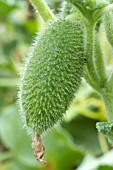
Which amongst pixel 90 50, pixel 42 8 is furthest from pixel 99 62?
pixel 42 8

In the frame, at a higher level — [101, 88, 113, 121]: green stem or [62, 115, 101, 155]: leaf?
[101, 88, 113, 121]: green stem

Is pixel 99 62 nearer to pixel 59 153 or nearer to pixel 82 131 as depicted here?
pixel 59 153

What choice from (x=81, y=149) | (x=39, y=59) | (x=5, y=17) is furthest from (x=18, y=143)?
(x=39, y=59)

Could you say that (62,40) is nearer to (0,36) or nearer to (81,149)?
(81,149)

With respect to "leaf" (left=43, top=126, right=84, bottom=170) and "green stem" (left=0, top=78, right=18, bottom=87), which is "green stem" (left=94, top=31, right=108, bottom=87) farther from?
"green stem" (left=0, top=78, right=18, bottom=87)

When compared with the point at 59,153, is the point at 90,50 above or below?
above

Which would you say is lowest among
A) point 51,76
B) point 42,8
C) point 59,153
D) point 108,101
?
point 59,153

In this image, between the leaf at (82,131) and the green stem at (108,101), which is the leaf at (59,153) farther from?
the green stem at (108,101)

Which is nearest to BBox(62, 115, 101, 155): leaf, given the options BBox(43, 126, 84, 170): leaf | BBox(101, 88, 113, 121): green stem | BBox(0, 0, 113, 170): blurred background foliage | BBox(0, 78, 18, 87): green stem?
BBox(0, 0, 113, 170): blurred background foliage

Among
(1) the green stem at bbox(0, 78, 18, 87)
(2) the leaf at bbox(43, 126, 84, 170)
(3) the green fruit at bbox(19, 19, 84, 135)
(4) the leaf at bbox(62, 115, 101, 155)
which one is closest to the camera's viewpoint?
(3) the green fruit at bbox(19, 19, 84, 135)

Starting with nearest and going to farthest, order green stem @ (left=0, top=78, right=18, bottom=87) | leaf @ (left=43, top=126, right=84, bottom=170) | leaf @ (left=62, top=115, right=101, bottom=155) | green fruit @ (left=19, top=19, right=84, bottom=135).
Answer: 1. green fruit @ (left=19, top=19, right=84, bottom=135)
2. leaf @ (left=43, top=126, right=84, bottom=170)
3. leaf @ (left=62, top=115, right=101, bottom=155)
4. green stem @ (left=0, top=78, right=18, bottom=87)
